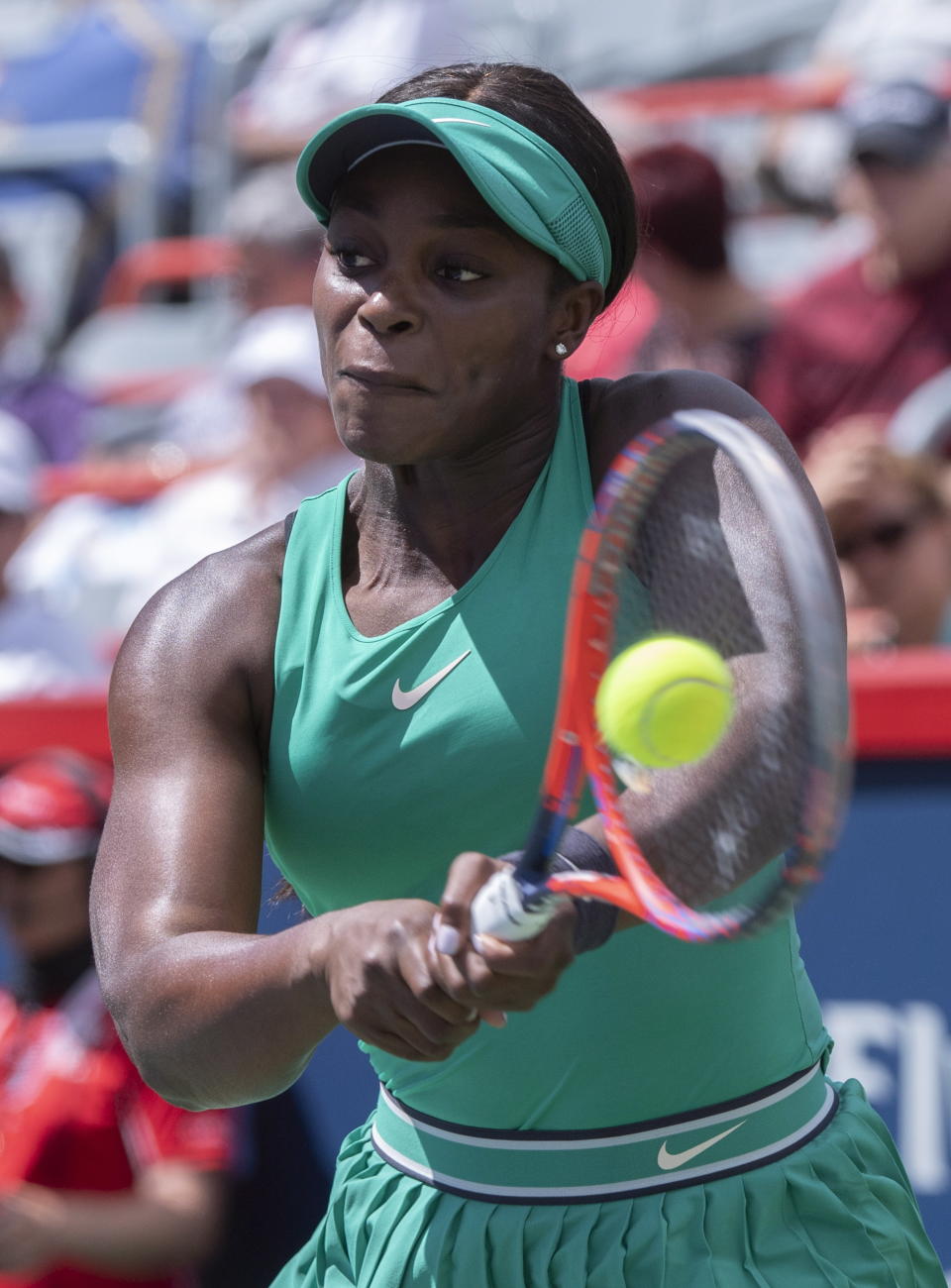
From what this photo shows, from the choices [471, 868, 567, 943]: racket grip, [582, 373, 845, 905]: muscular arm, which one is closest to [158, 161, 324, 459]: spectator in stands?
[582, 373, 845, 905]: muscular arm

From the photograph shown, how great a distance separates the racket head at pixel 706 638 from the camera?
4.38 feet

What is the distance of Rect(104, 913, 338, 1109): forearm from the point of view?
158 cm

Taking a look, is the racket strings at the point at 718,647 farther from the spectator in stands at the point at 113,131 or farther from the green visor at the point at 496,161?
the spectator in stands at the point at 113,131

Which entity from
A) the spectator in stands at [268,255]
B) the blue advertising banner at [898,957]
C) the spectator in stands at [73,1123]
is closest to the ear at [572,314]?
the blue advertising banner at [898,957]

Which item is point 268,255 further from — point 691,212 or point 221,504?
point 691,212

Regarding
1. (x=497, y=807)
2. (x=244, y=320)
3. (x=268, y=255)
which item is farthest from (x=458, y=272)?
(x=244, y=320)

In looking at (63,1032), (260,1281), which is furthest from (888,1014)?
(63,1032)

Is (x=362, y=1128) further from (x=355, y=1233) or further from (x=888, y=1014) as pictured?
(x=888, y=1014)

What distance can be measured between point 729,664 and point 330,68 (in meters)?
7.03

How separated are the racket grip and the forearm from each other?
0.57 feet

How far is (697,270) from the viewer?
4391 mm

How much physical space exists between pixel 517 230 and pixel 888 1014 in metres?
1.86

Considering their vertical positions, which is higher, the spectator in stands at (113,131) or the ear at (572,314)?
the ear at (572,314)

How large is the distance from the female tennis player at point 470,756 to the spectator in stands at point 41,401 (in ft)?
15.9
